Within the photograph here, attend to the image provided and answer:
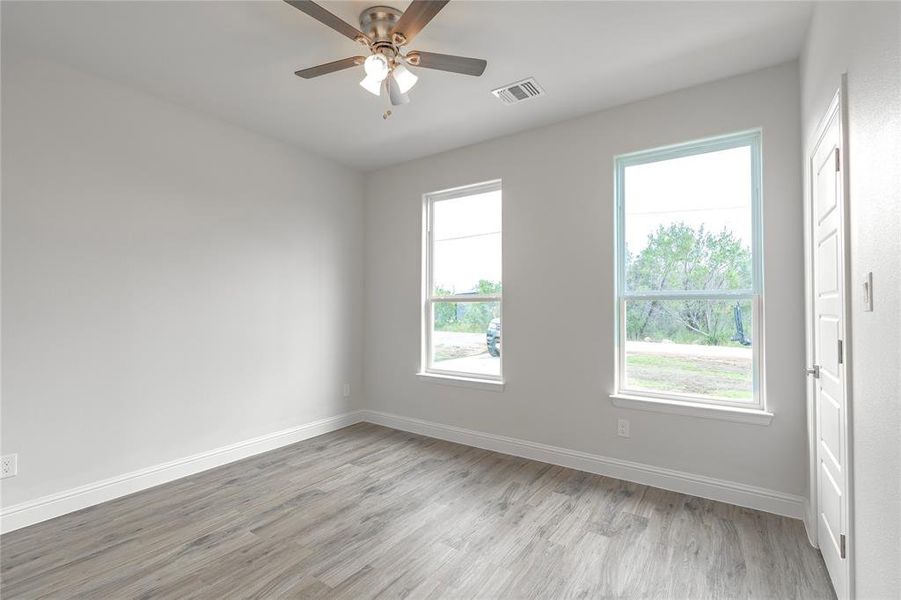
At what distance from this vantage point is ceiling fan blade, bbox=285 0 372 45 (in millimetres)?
1754

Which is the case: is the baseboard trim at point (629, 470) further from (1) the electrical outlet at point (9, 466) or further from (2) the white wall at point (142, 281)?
(1) the electrical outlet at point (9, 466)

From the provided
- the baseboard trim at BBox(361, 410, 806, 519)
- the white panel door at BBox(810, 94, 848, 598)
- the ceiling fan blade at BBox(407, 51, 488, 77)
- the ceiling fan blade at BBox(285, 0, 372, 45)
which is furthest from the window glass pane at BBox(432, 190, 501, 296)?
the white panel door at BBox(810, 94, 848, 598)

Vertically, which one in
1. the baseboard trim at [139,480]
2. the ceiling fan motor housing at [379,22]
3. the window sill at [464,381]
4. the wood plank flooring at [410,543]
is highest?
the ceiling fan motor housing at [379,22]

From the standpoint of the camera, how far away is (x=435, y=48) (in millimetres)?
2518

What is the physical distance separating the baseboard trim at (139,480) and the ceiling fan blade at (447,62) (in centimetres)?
327

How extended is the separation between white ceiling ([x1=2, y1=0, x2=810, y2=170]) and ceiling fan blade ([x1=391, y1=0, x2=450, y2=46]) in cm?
19

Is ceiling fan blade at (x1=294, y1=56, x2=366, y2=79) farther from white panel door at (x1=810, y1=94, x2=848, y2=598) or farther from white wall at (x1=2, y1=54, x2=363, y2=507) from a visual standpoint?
white panel door at (x1=810, y1=94, x2=848, y2=598)

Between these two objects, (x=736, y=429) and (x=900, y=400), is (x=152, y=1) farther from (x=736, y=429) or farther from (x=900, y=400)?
(x=736, y=429)

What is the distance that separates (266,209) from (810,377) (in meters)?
4.20

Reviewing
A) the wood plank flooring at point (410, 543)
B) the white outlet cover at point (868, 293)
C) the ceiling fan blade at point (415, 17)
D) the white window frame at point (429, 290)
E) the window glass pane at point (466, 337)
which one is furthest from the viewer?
the white window frame at point (429, 290)

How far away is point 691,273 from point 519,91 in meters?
1.79

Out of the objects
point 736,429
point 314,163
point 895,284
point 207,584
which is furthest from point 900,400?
point 314,163

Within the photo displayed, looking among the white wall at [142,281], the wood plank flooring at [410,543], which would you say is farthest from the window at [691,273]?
the white wall at [142,281]

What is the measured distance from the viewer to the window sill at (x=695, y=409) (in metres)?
2.67
